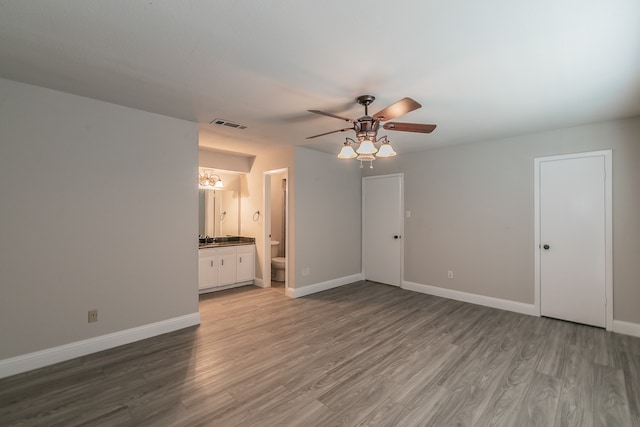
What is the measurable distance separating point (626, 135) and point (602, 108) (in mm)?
701

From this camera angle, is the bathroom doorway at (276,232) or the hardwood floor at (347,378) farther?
the bathroom doorway at (276,232)

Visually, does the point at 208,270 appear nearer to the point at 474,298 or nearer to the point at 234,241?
the point at 234,241

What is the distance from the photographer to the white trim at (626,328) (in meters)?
3.25

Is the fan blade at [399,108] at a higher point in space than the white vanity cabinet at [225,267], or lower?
higher

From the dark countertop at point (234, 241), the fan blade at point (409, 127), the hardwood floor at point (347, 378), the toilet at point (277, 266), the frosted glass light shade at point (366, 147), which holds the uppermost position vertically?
the fan blade at point (409, 127)

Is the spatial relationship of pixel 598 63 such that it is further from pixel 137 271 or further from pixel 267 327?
pixel 137 271

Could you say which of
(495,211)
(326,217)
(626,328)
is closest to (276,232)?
(326,217)

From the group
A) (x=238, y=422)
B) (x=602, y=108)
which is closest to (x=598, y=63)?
(x=602, y=108)

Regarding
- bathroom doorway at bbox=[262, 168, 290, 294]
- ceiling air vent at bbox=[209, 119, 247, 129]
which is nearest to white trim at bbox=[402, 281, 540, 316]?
bathroom doorway at bbox=[262, 168, 290, 294]

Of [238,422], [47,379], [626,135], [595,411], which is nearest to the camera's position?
[238,422]

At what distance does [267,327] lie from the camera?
352 cm

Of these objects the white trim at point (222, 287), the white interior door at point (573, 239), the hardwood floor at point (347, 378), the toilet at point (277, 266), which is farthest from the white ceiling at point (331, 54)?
the toilet at point (277, 266)

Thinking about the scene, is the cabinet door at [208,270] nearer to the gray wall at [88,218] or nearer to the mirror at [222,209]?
the mirror at [222,209]

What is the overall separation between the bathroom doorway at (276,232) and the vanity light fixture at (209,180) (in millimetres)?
998
